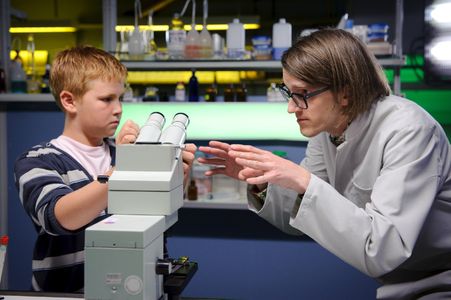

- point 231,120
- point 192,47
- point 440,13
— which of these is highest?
point 440,13

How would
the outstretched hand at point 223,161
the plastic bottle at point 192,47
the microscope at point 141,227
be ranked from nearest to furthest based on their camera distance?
the microscope at point 141,227 < the outstretched hand at point 223,161 < the plastic bottle at point 192,47

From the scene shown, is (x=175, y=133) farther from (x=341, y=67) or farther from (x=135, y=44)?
(x=135, y=44)

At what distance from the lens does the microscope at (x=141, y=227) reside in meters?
0.98

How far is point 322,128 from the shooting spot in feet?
5.14

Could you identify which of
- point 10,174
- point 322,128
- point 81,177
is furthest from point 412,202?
point 10,174

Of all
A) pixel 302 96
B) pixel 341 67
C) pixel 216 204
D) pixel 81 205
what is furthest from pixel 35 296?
pixel 216 204

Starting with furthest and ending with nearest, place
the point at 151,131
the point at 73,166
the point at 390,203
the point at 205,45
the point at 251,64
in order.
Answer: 1. the point at 205,45
2. the point at 251,64
3. the point at 73,166
4. the point at 390,203
5. the point at 151,131

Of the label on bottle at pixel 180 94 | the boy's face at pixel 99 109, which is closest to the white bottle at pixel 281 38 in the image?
the label on bottle at pixel 180 94

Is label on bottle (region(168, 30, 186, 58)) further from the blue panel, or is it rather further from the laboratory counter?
the laboratory counter

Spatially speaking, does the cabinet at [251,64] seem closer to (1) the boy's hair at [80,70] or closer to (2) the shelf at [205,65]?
(2) the shelf at [205,65]

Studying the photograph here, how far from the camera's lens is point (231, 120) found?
3104mm

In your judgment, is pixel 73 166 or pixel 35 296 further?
pixel 73 166

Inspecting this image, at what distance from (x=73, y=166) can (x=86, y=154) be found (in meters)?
0.08

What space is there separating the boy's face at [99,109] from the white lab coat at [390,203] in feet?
2.14
